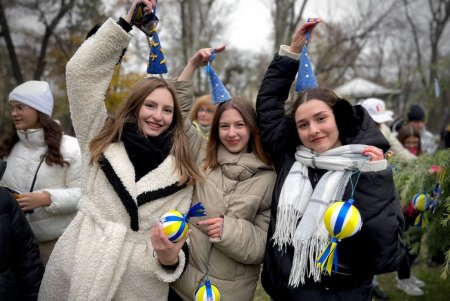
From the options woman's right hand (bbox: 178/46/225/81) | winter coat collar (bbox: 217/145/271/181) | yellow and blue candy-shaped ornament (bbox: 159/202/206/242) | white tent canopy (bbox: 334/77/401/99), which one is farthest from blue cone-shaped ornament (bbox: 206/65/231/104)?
white tent canopy (bbox: 334/77/401/99)

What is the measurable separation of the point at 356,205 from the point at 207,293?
892 mm

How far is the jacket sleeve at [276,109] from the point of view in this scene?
7.50 ft

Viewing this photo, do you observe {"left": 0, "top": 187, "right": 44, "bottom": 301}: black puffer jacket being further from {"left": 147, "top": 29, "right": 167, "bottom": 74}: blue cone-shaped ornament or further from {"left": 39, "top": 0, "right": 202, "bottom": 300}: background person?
{"left": 147, "top": 29, "right": 167, "bottom": 74}: blue cone-shaped ornament

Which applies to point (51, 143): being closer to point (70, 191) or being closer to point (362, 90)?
point (70, 191)

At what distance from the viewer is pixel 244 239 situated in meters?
2.08

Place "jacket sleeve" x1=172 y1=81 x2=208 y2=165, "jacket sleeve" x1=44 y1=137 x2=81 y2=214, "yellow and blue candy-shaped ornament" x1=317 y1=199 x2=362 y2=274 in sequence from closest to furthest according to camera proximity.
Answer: "yellow and blue candy-shaped ornament" x1=317 y1=199 x2=362 y2=274
"jacket sleeve" x1=172 y1=81 x2=208 y2=165
"jacket sleeve" x1=44 y1=137 x2=81 y2=214

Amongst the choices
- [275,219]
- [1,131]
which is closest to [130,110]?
[275,219]

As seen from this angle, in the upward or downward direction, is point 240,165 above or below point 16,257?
above

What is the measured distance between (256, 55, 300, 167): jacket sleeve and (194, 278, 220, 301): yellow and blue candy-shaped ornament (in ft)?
2.87

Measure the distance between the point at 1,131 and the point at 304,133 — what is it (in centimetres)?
1274

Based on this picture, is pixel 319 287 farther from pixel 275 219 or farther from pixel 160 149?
pixel 160 149

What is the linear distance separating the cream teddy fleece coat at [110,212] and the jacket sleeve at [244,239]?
10.7 inches

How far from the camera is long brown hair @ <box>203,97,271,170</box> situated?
239 centimetres

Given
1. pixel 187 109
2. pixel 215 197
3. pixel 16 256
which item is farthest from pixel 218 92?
pixel 16 256
